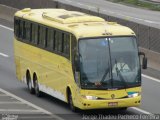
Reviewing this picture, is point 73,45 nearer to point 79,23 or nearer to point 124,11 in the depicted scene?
point 79,23

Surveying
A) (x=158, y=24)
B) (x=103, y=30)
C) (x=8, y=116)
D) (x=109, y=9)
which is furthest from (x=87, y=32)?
(x=109, y=9)

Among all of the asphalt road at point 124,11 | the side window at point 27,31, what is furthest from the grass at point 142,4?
the side window at point 27,31

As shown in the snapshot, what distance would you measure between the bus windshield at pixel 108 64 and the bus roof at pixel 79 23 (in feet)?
0.79

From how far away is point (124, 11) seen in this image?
6544cm

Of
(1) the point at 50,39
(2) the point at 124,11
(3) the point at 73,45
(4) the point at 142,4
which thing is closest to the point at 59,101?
(1) the point at 50,39

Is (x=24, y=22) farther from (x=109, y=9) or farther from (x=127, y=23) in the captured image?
(x=109, y=9)

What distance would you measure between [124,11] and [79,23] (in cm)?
4003

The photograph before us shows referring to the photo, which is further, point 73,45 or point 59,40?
point 59,40

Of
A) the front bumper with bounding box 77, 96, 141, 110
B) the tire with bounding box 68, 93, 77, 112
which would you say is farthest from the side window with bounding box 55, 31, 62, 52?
the front bumper with bounding box 77, 96, 141, 110

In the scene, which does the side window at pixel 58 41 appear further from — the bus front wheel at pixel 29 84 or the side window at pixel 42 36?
the bus front wheel at pixel 29 84

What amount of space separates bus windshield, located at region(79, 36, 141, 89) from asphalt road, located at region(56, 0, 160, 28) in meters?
32.2

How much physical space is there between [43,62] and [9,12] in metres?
22.3

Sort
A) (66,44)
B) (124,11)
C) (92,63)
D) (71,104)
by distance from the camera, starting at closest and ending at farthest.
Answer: (92,63), (71,104), (66,44), (124,11)

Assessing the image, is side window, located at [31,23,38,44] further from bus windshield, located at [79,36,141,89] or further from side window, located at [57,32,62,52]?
bus windshield, located at [79,36,141,89]
